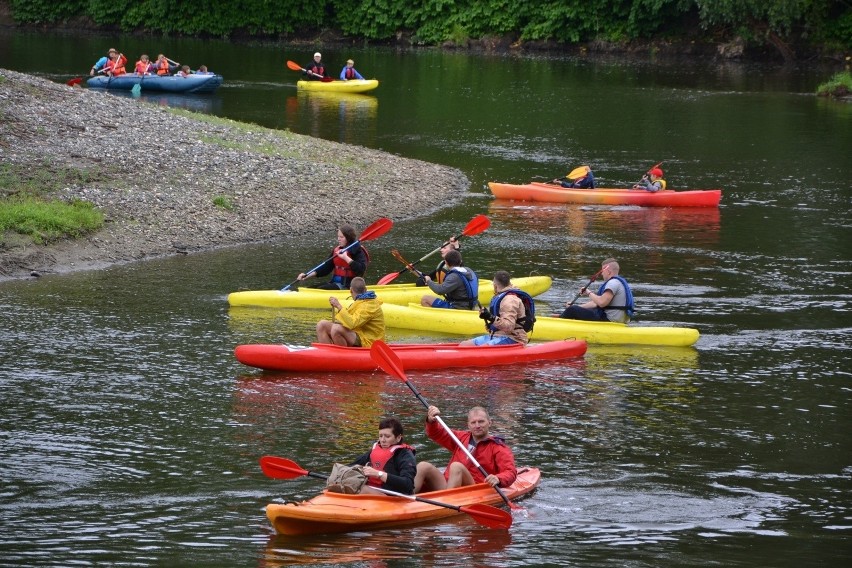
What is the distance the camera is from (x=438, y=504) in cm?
999

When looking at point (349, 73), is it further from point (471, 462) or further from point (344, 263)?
point (471, 462)

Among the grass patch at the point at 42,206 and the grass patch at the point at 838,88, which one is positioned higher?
the grass patch at the point at 838,88

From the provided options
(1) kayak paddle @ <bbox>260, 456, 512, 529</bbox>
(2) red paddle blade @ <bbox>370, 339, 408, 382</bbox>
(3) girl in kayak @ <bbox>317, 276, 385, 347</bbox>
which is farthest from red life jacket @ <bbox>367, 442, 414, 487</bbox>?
(3) girl in kayak @ <bbox>317, 276, 385, 347</bbox>

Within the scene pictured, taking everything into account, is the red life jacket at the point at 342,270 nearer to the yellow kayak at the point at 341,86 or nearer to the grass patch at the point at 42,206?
the grass patch at the point at 42,206

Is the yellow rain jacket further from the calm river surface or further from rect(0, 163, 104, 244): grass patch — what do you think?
rect(0, 163, 104, 244): grass patch

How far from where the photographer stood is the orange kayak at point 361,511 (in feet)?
31.5

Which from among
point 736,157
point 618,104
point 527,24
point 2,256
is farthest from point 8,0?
point 2,256

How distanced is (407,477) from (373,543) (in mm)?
647

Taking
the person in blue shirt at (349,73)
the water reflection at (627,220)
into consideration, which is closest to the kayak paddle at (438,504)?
the water reflection at (627,220)

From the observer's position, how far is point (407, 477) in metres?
10.1

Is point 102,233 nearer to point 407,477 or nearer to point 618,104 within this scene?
point 407,477

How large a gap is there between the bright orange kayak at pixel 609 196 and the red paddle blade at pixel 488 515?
1530 centimetres

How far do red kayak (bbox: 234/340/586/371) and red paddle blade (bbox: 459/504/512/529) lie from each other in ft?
15.0

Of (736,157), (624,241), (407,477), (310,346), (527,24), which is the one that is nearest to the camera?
(407,477)
